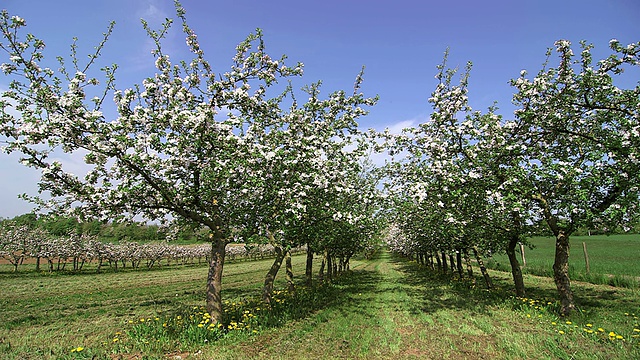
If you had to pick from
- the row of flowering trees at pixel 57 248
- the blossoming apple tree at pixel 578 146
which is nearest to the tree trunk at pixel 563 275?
the blossoming apple tree at pixel 578 146

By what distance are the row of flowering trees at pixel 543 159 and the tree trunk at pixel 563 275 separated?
37 millimetres

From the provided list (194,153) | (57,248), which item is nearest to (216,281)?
(194,153)

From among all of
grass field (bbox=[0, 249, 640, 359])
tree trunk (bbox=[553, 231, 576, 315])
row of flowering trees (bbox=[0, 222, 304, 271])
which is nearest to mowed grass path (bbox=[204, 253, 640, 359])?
grass field (bbox=[0, 249, 640, 359])

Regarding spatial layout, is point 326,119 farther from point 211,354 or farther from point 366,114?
point 211,354

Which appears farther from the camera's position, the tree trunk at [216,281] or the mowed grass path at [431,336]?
the tree trunk at [216,281]

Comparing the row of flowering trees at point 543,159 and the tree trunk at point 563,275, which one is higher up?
the row of flowering trees at point 543,159

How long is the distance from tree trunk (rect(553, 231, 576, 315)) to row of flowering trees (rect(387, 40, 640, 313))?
0.04 m

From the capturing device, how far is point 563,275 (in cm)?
1252

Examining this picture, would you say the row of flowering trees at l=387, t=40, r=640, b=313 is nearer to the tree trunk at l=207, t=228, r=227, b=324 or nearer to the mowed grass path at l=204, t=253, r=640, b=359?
the mowed grass path at l=204, t=253, r=640, b=359

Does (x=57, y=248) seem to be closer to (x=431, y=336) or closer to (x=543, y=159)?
(x=431, y=336)

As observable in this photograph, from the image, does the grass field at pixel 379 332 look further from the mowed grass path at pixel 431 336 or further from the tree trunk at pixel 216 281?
the tree trunk at pixel 216 281

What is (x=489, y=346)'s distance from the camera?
945 centimetres

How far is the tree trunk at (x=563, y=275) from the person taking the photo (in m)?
12.4

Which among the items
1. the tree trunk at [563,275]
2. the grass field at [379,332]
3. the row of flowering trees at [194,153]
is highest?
the row of flowering trees at [194,153]
